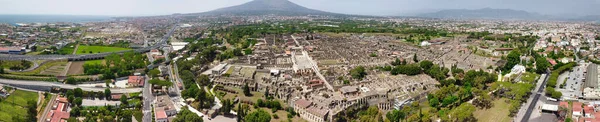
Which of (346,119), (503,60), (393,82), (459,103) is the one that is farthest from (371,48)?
(346,119)

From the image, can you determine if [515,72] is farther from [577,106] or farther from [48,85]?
[48,85]

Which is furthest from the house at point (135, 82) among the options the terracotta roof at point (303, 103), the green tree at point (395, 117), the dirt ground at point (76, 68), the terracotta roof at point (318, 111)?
the green tree at point (395, 117)

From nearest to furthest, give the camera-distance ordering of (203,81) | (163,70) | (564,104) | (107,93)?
(564,104) → (107,93) → (203,81) → (163,70)

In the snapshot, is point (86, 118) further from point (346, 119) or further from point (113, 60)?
point (113, 60)

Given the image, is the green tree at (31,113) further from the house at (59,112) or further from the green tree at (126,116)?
the green tree at (126,116)

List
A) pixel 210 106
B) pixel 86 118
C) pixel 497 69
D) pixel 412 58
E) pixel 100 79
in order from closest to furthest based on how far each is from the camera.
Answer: pixel 86 118, pixel 210 106, pixel 100 79, pixel 497 69, pixel 412 58

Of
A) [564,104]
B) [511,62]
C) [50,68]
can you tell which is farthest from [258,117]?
[511,62]
